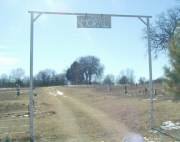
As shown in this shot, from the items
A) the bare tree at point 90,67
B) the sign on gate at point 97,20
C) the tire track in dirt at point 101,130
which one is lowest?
the tire track in dirt at point 101,130

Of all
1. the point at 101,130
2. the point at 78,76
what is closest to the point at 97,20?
the point at 101,130

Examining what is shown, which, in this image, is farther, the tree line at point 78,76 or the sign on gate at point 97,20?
the tree line at point 78,76

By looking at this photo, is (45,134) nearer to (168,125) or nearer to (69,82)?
(168,125)

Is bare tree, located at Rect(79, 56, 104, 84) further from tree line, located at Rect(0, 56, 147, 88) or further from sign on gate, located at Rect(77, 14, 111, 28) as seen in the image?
sign on gate, located at Rect(77, 14, 111, 28)

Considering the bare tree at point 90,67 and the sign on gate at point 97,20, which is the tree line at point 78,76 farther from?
the sign on gate at point 97,20

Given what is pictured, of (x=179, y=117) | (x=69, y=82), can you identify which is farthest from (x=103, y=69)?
(x=179, y=117)

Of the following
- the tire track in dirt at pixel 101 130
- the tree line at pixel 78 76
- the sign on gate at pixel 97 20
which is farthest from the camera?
the tree line at pixel 78 76

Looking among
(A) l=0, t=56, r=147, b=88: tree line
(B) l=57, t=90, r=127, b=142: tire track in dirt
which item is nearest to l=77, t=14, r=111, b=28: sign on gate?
(B) l=57, t=90, r=127, b=142: tire track in dirt

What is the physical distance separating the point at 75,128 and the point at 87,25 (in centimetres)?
429

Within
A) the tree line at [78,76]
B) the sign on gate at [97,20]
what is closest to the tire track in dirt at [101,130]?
the sign on gate at [97,20]

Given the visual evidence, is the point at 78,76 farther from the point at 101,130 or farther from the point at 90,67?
the point at 101,130

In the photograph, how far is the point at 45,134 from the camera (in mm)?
16703

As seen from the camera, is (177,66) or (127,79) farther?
(127,79)

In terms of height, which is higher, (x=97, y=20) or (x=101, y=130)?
(x=97, y=20)
